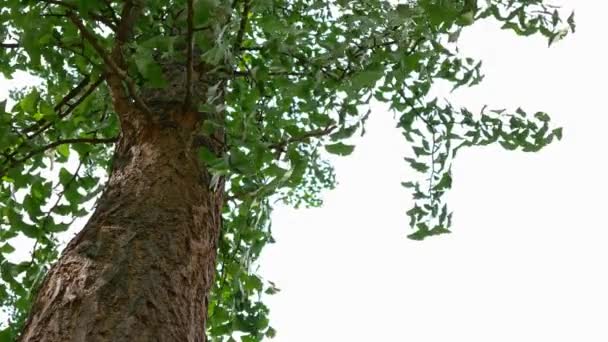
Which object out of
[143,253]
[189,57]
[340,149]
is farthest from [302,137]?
[143,253]

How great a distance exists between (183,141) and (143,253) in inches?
21.0

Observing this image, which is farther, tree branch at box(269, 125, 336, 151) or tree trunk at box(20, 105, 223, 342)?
tree branch at box(269, 125, 336, 151)

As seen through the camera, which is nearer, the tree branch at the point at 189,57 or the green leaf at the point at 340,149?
the tree branch at the point at 189,57

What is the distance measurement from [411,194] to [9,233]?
1.65 meters

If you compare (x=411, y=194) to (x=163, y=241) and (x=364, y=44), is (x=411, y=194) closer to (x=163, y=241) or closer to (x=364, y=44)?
(x=364, y=44)

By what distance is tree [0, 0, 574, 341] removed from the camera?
1.68 metres

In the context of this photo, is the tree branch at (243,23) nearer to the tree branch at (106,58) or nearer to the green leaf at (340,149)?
the tree branch at (106,58)

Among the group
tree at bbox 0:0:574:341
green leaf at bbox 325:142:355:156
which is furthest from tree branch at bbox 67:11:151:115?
green leaf at bbox 325:142:355:156

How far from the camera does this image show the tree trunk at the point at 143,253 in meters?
1.57

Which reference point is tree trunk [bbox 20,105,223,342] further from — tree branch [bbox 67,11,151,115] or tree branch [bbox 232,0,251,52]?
tree branch [bbox 232,0,251,52]

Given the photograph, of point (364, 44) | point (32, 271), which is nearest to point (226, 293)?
point (32, 271)

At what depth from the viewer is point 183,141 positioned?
2195 millimetres

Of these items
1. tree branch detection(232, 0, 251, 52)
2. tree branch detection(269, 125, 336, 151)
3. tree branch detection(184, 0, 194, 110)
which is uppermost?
tree branch detection(232, 0, 251, 52)

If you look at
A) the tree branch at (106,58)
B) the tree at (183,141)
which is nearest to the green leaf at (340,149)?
the tree at (183,141)
